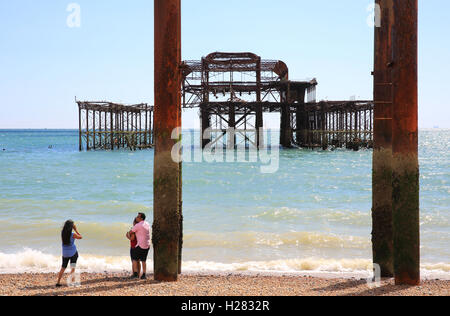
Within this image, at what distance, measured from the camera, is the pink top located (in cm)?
755

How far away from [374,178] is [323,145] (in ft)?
157

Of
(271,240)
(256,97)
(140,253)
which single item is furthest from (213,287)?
(256,97)

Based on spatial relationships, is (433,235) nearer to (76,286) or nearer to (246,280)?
(246,280)

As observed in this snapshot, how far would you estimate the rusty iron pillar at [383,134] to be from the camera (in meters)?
7.23

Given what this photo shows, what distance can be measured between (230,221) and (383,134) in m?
9.19

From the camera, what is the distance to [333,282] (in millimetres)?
7727

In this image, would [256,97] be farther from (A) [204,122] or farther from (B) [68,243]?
(B) [68,243]

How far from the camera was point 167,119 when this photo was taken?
6.43 m

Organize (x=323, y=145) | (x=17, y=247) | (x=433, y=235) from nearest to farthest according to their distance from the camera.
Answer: (x=17, y=247) → (x=433, y=235) → (x=323, y=145)

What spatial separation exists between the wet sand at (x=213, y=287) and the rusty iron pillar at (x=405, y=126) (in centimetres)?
101

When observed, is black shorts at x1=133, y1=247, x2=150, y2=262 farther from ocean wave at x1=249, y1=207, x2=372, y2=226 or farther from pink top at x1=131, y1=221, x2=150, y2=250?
ocean wave at x1=249, y1=207, x2=372, y2=226

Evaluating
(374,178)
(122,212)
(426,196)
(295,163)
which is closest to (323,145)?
(295,163)

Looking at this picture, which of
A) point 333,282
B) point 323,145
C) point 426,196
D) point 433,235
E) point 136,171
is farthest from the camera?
point 323,145

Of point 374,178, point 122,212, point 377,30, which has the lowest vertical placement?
point 122,212
